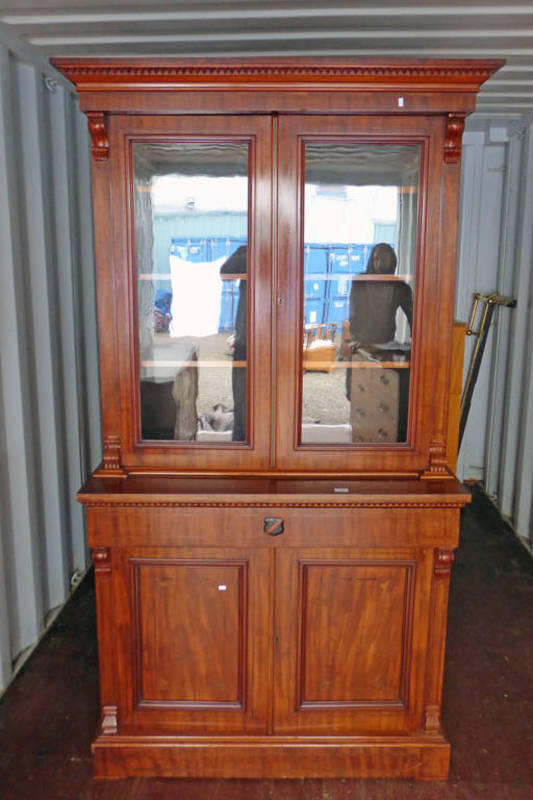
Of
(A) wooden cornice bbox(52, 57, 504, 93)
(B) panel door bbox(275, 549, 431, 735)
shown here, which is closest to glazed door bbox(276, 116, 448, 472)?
(A) wooden cornice bbox(52, 57, 504, 93)

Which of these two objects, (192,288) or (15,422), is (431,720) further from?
(15,422)

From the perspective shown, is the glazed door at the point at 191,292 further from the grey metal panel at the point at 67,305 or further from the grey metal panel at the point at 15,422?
the grey metal panel at the point at 67,305

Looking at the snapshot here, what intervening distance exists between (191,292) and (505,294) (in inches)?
128

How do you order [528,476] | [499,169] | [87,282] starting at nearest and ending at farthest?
[87,282] → [528,476] → [499,169]

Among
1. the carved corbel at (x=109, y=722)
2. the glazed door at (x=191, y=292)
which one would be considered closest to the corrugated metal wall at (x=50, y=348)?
the carved corbel at (x=109, y=722)

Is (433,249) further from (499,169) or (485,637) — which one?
(499,169)

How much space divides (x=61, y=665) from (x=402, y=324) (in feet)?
7.07

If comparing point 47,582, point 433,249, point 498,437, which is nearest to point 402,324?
point 433,249

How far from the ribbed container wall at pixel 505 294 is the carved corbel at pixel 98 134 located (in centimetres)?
305

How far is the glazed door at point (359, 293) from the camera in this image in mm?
2137

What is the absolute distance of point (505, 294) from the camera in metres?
4.77

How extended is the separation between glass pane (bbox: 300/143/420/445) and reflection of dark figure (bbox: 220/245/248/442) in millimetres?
210

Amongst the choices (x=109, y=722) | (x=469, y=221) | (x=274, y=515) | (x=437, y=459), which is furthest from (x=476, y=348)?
(x=109, y=722)

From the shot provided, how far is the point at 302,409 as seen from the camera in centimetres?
228
